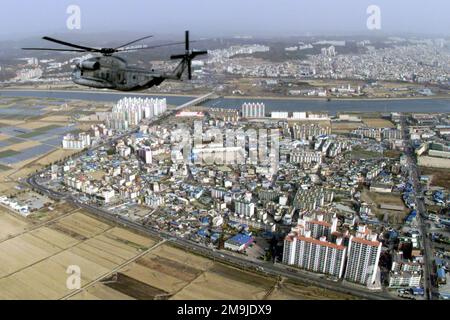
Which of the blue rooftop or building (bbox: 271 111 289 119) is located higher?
building (bbox: 271 111 289 119)

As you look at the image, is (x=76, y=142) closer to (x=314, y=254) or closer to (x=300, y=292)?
(x=314, y=254)

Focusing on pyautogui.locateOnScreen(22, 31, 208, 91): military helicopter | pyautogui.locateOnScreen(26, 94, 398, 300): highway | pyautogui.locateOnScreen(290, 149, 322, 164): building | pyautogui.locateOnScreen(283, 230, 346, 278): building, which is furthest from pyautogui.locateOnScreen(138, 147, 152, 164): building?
pyautogui.locateOnScreen(22, 31, 208, 91): military helicopter

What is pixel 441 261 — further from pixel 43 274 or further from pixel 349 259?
pixel 43 274

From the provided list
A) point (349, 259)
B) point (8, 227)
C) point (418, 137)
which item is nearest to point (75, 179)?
point (8, 227)

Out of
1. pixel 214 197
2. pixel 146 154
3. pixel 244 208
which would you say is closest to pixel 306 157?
pixel 214 197

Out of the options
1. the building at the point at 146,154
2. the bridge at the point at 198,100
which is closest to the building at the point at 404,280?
the building at the point at 146,154

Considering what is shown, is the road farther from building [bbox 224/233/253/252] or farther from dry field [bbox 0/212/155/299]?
dry field [bbox 0/212/155/299]
